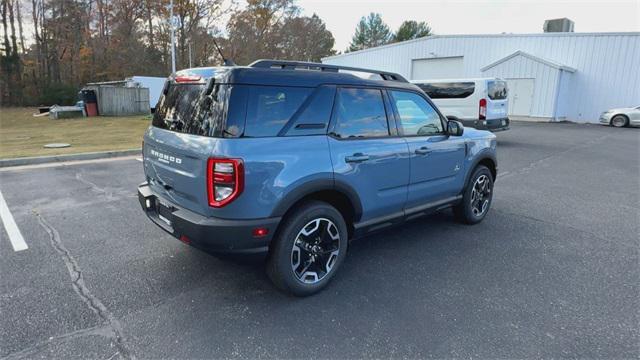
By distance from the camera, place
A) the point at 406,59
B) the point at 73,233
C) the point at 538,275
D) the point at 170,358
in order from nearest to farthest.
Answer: the point at 170,358, the point at 538,275, the point at 73,233, the point at 406,59

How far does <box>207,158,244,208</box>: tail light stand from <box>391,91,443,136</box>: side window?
1.85 meters

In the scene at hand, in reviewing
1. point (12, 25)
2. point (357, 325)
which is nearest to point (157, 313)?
point (357, 325)

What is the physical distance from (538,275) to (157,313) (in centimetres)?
326

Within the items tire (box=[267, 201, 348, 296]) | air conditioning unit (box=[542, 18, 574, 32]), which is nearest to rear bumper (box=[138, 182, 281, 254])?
tire (box=[267, 201, 348, 296])

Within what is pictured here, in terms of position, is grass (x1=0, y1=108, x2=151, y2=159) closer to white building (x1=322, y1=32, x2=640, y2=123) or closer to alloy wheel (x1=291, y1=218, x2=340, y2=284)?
alloy wheel (x1=291, y1=218, x2=340, y2=284)

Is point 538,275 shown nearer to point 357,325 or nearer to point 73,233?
point 357,325

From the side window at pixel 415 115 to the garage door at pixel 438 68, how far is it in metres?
24.0

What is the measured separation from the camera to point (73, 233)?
13.9 feet

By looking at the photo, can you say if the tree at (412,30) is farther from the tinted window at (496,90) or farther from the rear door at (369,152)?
the rear door at (369,152)

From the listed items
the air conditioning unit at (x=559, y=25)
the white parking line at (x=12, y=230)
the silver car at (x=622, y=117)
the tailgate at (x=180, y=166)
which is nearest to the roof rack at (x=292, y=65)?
the tailgate at (x=180, y=166)

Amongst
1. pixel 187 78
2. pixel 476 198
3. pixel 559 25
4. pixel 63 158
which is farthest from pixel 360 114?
pixel 559 25

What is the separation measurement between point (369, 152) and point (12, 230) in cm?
415

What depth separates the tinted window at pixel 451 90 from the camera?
39.9 ft

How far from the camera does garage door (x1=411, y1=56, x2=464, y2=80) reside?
25.8m
